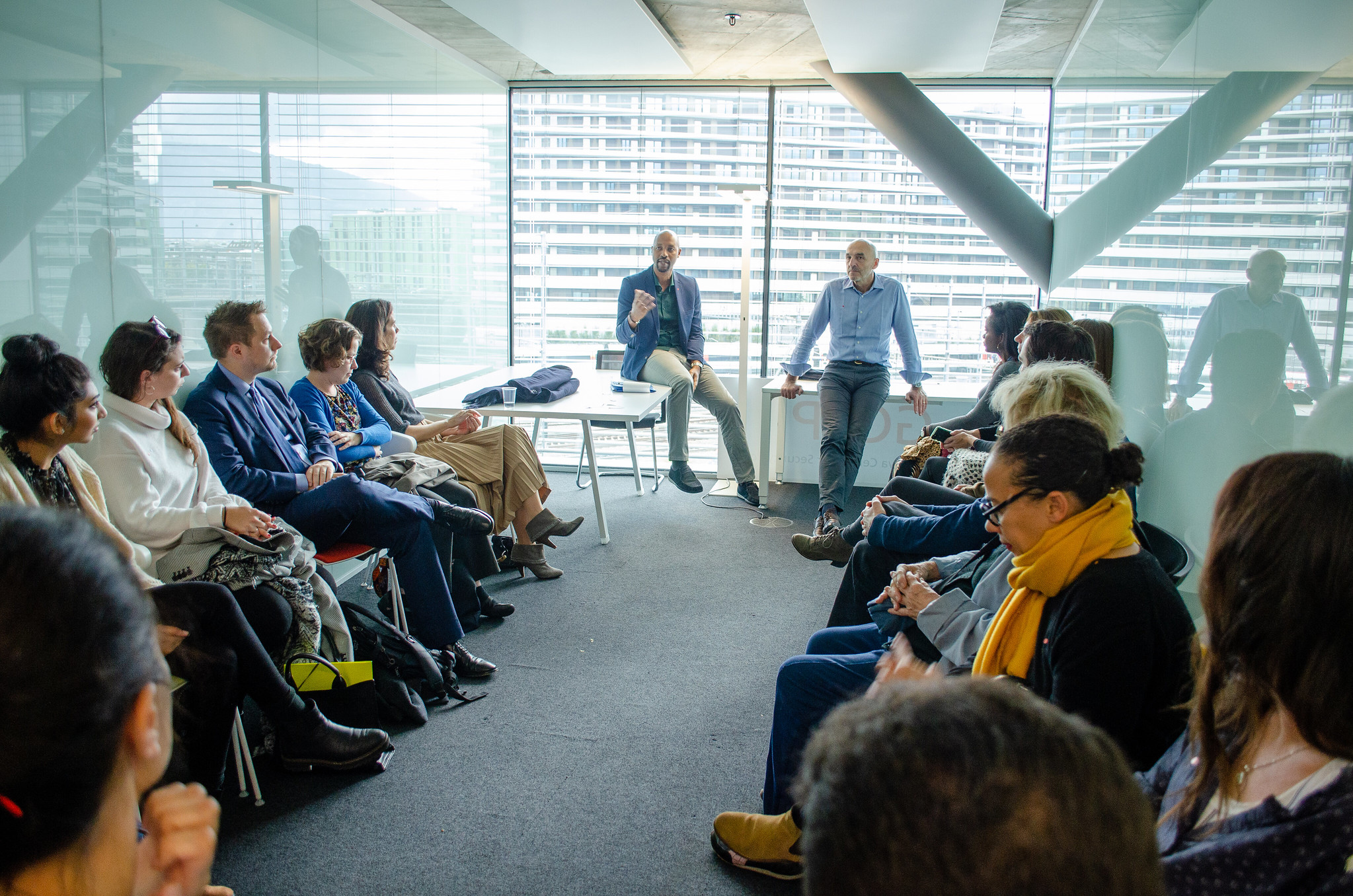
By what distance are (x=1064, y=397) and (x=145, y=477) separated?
101 inches

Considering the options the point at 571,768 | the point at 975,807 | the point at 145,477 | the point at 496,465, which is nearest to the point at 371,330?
the point at 496,465

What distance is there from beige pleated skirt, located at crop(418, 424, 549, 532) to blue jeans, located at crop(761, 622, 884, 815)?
2.24 m

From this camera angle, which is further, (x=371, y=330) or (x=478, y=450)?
(x=371, y=330)

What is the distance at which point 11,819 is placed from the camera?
0.68 metres

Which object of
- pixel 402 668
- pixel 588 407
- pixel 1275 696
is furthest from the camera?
pixel 588 407

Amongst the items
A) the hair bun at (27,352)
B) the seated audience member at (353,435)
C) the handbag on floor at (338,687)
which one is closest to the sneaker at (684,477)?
the seated audience member at (353,435)

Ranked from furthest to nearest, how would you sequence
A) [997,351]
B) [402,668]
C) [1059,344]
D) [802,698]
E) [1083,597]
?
[997,351]
[1059,344]
[402,668]
[802,698]
[1083,597]

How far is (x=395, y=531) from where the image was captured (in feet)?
10.5

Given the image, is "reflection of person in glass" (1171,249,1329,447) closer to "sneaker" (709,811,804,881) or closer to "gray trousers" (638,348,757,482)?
"sneaker" (709,811,804,881)

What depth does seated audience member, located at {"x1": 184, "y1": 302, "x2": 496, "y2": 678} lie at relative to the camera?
304 cm

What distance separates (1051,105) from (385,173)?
442 cm

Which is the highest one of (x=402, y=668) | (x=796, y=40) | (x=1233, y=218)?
(x=796, y=40)

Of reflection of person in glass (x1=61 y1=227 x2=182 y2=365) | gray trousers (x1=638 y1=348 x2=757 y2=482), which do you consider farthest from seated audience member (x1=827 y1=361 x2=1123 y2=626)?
gray trousers (x1=638 y1=348 x2=757 y2=482)

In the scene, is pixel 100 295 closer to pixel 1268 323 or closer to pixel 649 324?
pixel 1268 323
